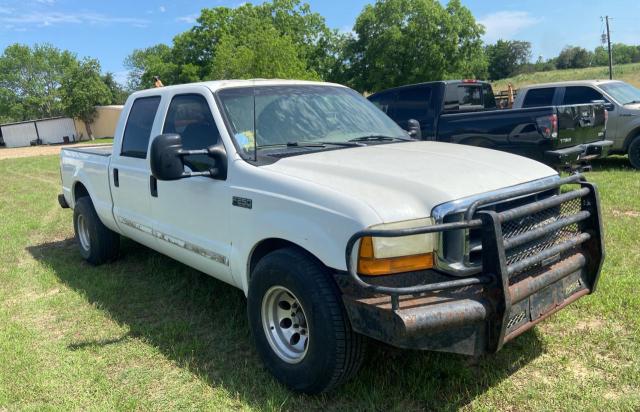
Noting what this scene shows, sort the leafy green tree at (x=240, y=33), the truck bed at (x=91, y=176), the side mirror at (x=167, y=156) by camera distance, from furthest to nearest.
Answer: the leafy green tree at (x=240, y=33) < the truck bed at (x=91, y=176) < the side mirror at (x=167, y=156)

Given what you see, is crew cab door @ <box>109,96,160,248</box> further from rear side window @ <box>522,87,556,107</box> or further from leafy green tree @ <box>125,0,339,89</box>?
leafy green tree @ <box>125,0,339,89</box>

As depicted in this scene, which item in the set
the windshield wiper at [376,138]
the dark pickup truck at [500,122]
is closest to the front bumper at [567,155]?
the dark pickup truck at [500,122]

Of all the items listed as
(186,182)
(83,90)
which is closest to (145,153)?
(186,182)

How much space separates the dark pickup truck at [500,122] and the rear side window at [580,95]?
5.79 feet

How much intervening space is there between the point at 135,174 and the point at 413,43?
138 feet

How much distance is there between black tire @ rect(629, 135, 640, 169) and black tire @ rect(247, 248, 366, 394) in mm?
9406

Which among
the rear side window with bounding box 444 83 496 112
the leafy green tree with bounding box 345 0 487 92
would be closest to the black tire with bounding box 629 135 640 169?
the rear side window with bounding box 444 83 496 112

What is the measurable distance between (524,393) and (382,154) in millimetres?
1712

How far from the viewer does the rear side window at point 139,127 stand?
470 centimetres

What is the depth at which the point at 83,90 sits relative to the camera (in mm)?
53594

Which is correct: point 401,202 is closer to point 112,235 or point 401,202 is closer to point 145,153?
point 145,153

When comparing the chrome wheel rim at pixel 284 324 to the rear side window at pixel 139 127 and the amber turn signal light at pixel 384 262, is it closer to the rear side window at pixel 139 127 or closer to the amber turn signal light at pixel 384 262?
the amber turn signal light at pixel 384 262

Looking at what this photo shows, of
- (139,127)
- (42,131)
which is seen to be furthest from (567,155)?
(42,131)

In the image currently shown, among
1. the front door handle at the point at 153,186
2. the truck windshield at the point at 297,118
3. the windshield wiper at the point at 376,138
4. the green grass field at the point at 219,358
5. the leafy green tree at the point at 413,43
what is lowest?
the green grass field at the point at 219,358
